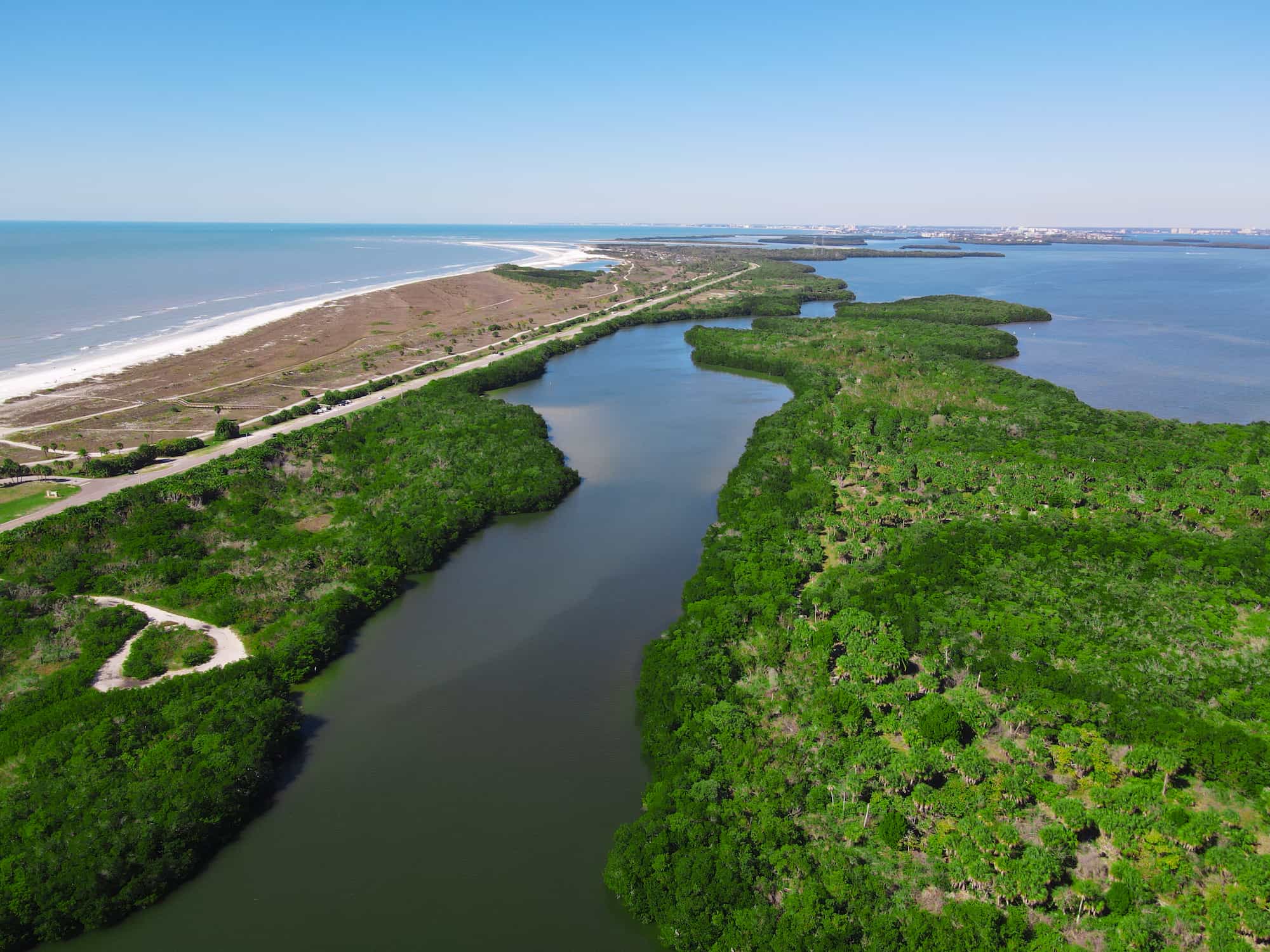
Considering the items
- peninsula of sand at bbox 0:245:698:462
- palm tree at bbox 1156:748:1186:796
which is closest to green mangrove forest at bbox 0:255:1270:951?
palm tree at bbox 1156:748:1186:796

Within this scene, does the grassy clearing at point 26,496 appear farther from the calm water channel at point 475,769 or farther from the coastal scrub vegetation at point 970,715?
the coastal scrub vegetation at point 970,715

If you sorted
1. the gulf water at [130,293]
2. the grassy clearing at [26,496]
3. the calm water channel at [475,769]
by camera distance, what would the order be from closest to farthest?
the calm water channel at [475,769], the grassy clearing at [26,496], the gulf water at [130,293]

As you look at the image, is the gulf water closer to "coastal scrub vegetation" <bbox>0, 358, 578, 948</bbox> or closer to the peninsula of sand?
the peninsula of sand

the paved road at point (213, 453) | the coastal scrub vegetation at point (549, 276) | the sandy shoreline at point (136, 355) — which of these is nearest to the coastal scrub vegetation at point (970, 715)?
the paved road at point (213, 453)

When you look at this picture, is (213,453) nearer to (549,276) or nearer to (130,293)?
(130,293)

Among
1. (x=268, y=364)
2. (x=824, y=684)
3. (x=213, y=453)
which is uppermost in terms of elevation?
(x=268, y=364)

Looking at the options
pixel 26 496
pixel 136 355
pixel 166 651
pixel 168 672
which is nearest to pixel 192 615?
pixel 166 651

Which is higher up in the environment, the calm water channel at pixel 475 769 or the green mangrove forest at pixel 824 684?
the green mangrove forest at pixel 824 684
